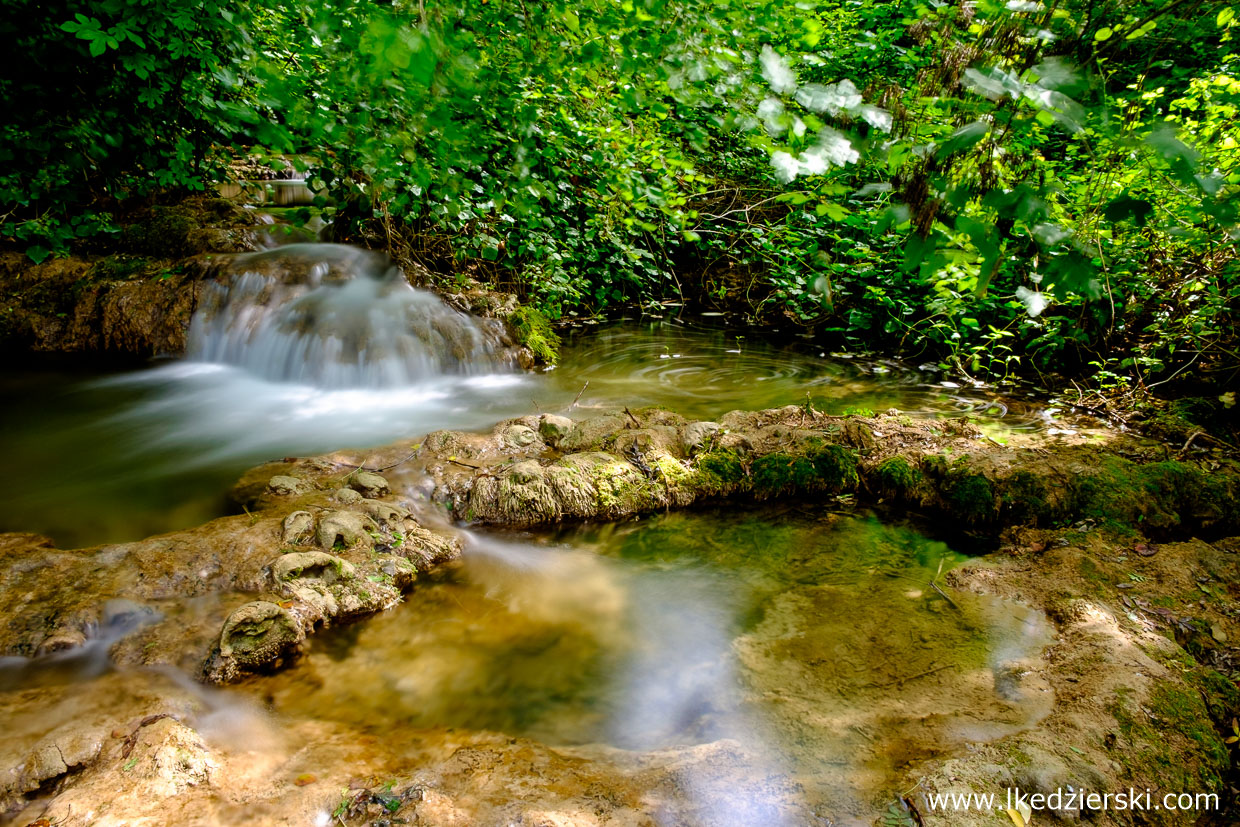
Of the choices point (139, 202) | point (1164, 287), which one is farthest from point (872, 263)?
point (139, 202)

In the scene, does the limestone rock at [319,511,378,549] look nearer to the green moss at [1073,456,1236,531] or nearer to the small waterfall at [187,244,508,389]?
the small waterfall at [187,244,508,389]

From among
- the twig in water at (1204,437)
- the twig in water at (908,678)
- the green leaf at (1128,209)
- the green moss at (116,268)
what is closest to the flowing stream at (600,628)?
the twig in water at (908,678)

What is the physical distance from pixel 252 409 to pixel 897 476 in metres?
5.69

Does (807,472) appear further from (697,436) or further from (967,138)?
(967,138)

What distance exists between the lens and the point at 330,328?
21.6 ft

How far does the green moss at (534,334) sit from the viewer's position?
7.54 m

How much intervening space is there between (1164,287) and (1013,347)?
1.46m

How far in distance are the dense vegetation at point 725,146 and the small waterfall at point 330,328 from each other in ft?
3.23

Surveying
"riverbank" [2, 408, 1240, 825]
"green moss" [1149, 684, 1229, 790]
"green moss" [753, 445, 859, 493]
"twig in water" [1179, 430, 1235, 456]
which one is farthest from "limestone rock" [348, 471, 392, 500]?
"twig in water" [1179, 430, 1235, 456]

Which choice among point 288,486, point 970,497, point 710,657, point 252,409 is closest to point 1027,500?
point 970,497

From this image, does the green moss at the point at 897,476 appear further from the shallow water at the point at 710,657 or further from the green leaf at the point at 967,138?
the green leaf at the point at 967,138

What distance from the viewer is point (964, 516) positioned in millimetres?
3773

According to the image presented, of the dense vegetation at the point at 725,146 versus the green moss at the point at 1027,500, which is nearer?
the dense vegetation at the point at 725,146

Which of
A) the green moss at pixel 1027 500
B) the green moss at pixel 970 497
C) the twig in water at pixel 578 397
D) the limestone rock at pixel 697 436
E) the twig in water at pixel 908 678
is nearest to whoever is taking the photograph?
the twig in water at pixel 908 678
